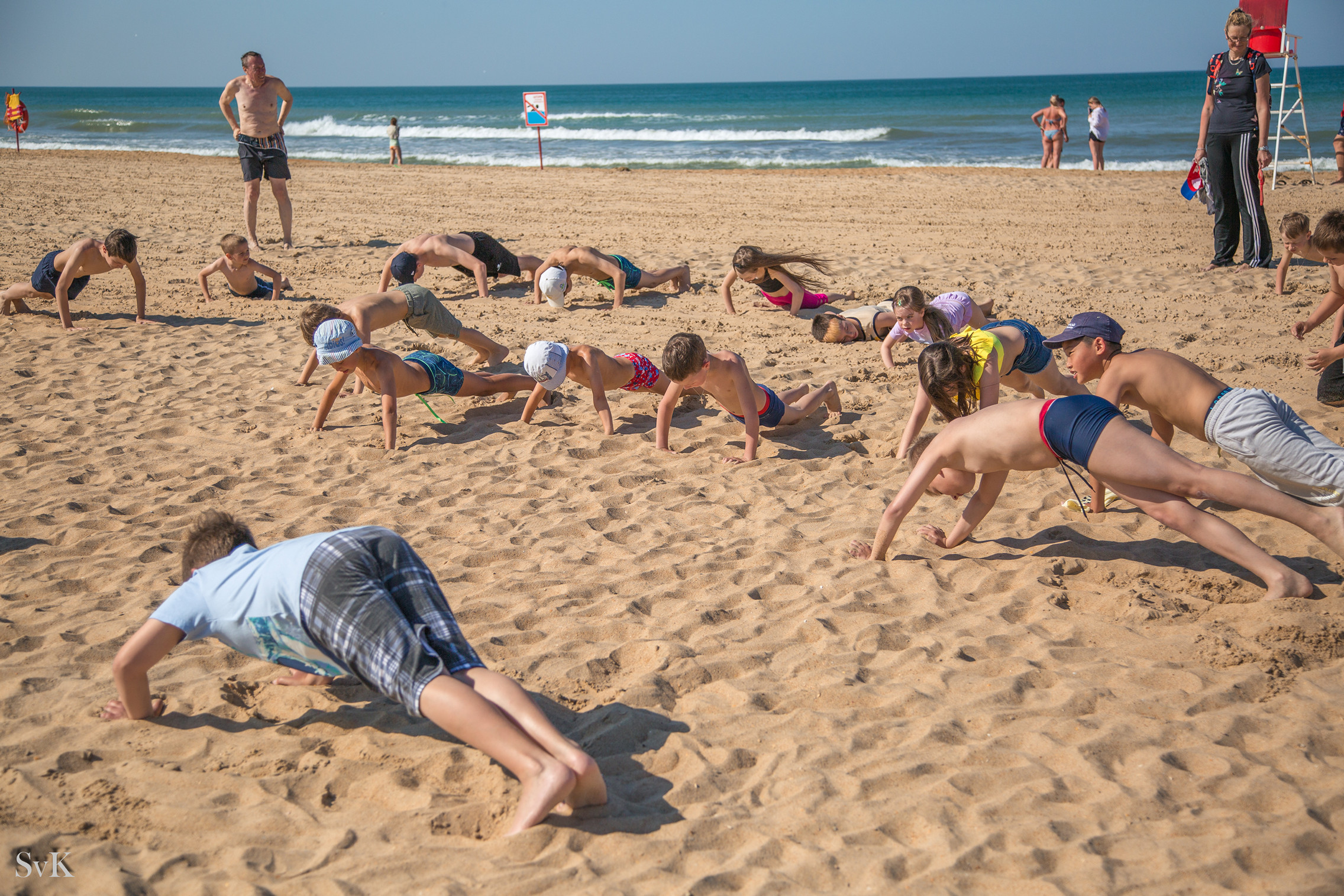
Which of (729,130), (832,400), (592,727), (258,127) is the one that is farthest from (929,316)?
(729,130)

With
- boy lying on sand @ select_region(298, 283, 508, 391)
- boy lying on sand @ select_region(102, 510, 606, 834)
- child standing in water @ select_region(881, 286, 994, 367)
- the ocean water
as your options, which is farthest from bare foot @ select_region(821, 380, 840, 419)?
the ocean water

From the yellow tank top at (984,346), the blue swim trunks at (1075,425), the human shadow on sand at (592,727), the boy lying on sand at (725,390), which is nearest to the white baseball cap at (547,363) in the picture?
the boy lying on sand at (725,390)

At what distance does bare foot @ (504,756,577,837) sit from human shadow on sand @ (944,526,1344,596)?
241 cm

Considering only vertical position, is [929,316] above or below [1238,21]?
below

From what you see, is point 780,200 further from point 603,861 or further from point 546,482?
point 603,861

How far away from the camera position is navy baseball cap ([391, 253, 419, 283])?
845cm

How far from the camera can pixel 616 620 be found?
3.71 m

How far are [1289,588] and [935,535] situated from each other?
56.7 inches

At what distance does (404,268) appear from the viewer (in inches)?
335

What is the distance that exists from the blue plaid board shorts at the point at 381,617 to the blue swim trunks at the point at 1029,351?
147 inches

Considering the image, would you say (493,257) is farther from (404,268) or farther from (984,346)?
(984,346)

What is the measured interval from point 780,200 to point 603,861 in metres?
13.1

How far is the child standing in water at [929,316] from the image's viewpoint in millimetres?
6090

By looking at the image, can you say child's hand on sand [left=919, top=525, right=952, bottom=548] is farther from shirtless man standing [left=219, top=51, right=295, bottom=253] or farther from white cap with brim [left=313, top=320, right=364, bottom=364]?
shirtless man standing [left=219, top=51, right=295, bottom=253]
